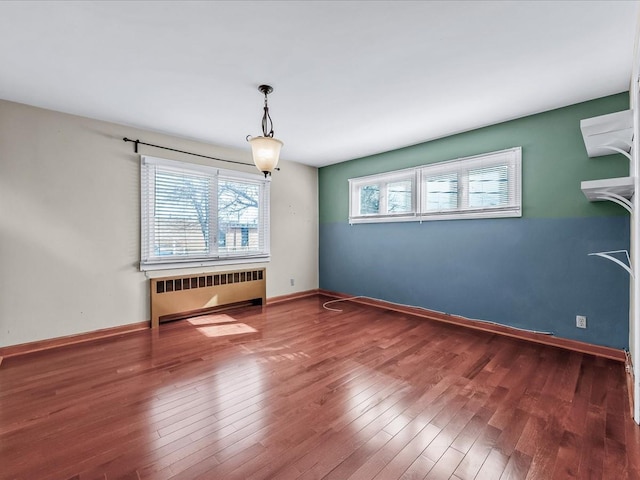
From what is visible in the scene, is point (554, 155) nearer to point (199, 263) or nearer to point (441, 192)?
point (441, 192)

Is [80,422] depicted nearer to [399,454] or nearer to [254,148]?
[399,454]

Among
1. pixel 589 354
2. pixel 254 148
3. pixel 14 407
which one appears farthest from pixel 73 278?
pixel 589 354

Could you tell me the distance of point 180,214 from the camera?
156 inches

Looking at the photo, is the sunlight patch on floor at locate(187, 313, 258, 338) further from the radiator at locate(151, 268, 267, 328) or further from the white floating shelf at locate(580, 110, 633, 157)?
the white floating shelf at locate(580, 110, 633, 157)

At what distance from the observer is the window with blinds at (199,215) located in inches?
147

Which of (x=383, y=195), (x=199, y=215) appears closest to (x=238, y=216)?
(x=199, y=215)

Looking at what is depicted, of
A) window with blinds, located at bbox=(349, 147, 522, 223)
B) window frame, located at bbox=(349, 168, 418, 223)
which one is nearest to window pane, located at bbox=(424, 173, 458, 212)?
window with blinds, located at bbox=(349, 147, 522, 223)

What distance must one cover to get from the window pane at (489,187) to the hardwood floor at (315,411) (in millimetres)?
1625

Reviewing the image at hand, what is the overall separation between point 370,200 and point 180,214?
2.98m

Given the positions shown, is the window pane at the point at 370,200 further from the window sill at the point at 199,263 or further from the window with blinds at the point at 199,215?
the window sill at the point at 199,263

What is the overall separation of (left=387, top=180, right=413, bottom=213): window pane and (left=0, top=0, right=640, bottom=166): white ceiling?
1.16 meters

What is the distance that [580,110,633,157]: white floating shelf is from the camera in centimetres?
210

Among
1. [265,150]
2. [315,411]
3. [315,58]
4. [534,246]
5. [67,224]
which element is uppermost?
[315,58]

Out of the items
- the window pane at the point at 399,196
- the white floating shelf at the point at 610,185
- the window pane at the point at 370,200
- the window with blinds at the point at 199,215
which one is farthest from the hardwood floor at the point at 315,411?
the window pane at the point at 370,200
